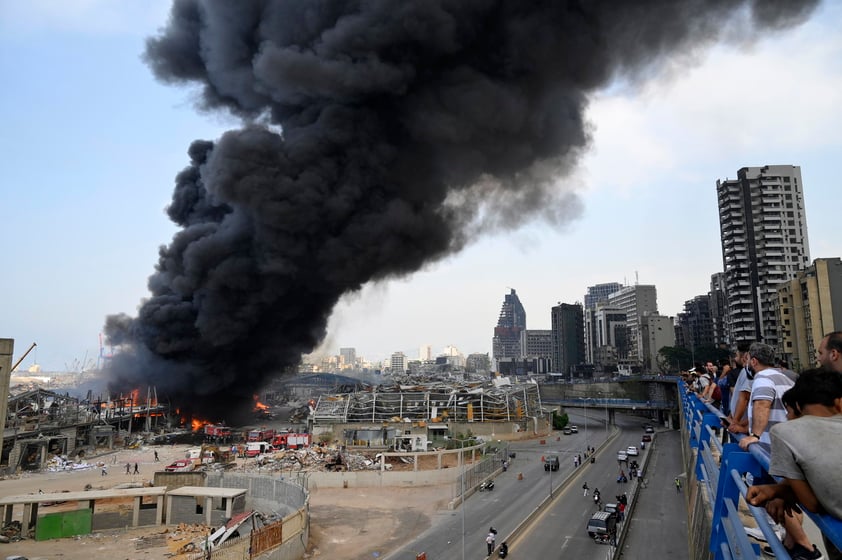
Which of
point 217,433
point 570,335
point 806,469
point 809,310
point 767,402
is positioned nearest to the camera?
point 806,469

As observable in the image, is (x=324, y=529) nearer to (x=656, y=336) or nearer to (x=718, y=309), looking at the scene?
(x=718, y=309)

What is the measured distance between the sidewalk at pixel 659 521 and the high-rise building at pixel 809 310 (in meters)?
20.3

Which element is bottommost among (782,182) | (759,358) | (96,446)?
(96,446)

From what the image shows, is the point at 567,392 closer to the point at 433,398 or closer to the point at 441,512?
the point at 433,398

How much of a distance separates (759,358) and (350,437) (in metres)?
45.7

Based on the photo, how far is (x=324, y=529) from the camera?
25.0 m

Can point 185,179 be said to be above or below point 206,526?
above

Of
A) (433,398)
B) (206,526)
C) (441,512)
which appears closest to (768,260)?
(433,398)

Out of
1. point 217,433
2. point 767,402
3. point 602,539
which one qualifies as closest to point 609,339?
point 217,433

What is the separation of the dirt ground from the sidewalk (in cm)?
888

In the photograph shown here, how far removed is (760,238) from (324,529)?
6963cm

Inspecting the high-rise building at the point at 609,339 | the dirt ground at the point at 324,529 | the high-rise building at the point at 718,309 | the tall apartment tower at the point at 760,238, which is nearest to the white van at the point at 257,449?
the dirt ground at the point at 324,529

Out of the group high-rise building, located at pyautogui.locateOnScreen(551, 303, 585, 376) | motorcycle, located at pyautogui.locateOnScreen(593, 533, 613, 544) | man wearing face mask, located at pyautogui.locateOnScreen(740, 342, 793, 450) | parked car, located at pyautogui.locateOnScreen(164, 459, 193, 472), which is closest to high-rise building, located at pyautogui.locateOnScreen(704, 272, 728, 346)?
high-rise building, located at pyautogui.locateOnScreen(551, 303, 585, 376)

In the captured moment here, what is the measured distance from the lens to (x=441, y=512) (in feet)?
91.9
